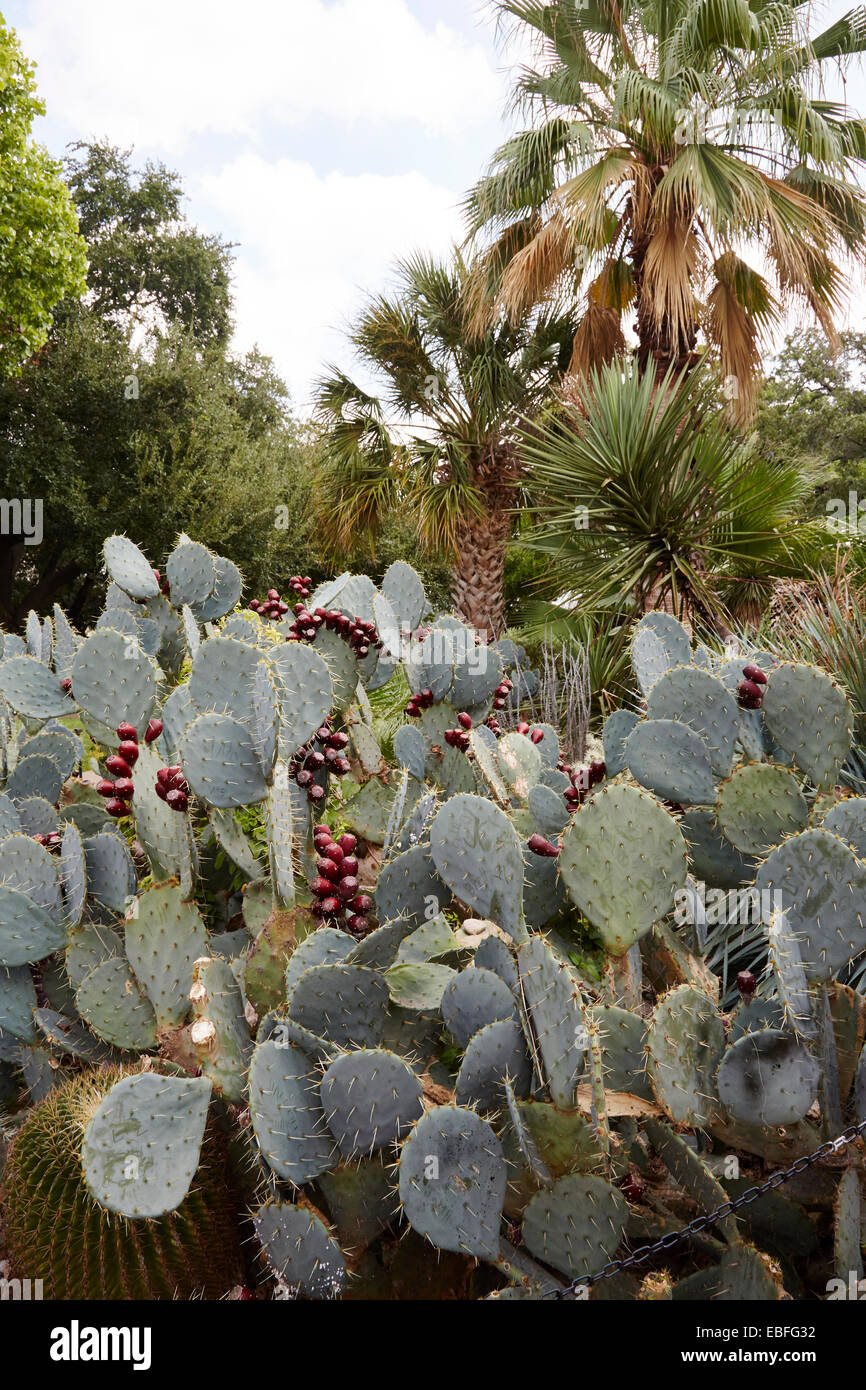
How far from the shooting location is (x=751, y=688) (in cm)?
215

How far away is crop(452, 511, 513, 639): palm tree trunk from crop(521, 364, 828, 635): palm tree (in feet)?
9.20

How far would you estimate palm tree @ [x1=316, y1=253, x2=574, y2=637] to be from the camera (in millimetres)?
8328

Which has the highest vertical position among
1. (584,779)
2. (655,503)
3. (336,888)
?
(655,503)

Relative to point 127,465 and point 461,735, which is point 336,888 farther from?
point 127,465

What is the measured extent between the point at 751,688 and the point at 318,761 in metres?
1.25

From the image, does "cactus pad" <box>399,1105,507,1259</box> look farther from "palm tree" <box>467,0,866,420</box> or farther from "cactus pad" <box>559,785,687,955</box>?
"palm tree" <box>467,0,866,420</box>

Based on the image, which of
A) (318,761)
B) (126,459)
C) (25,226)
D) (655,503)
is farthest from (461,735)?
(126,459)

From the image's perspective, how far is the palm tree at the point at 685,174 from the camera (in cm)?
574

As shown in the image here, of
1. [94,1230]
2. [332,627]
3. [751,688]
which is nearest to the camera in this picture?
[94,1230]

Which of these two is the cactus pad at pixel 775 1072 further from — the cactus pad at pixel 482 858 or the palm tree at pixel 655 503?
the palm tree at pixel 655 503

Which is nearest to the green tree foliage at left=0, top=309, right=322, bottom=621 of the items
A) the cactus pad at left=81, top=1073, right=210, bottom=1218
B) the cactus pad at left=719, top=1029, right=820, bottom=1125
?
the cactus pad at left=81, top=1073, right=210, bottom=1218

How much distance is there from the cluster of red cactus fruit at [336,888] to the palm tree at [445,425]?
21.2ft

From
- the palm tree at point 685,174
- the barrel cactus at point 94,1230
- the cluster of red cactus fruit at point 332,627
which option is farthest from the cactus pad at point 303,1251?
the palm tree at point 685,174

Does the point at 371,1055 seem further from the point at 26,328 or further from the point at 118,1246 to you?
the point at 26,328
